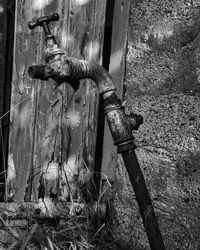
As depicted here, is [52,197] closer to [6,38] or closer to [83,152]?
[83,152]

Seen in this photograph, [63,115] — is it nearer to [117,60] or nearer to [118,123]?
[117,60]

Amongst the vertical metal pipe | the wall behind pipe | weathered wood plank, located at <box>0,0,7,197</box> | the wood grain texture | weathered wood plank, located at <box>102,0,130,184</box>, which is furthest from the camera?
weathered wood plank, located at <box>0,0,7,197</box>

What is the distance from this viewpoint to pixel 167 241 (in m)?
2.03

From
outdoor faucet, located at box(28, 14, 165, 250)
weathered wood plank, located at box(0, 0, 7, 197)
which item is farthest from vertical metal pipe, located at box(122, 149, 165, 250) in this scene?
weathered wood plank, located at box(0, 0, 7, 197)

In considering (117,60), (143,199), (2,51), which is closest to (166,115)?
(117,60)

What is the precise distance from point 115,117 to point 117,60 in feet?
3.07

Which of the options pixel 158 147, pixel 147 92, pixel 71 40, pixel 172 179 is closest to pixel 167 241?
pixel 172 179

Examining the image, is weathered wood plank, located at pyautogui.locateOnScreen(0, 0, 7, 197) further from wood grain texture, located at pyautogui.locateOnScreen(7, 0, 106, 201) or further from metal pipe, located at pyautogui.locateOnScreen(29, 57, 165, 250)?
metal pipe, located at pyautogui.locateOnScreen(29, 57, 165, 250)

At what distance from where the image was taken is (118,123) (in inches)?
60.7

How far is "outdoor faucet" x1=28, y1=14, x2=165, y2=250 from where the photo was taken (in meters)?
1.54

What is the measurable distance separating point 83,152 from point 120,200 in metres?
0.38

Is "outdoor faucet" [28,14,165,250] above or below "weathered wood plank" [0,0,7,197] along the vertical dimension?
below

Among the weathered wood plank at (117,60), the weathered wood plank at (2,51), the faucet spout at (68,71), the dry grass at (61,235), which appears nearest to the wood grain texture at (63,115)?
the weathered wood plank at (117,60)

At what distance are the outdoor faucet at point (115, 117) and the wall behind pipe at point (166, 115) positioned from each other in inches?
15.1
